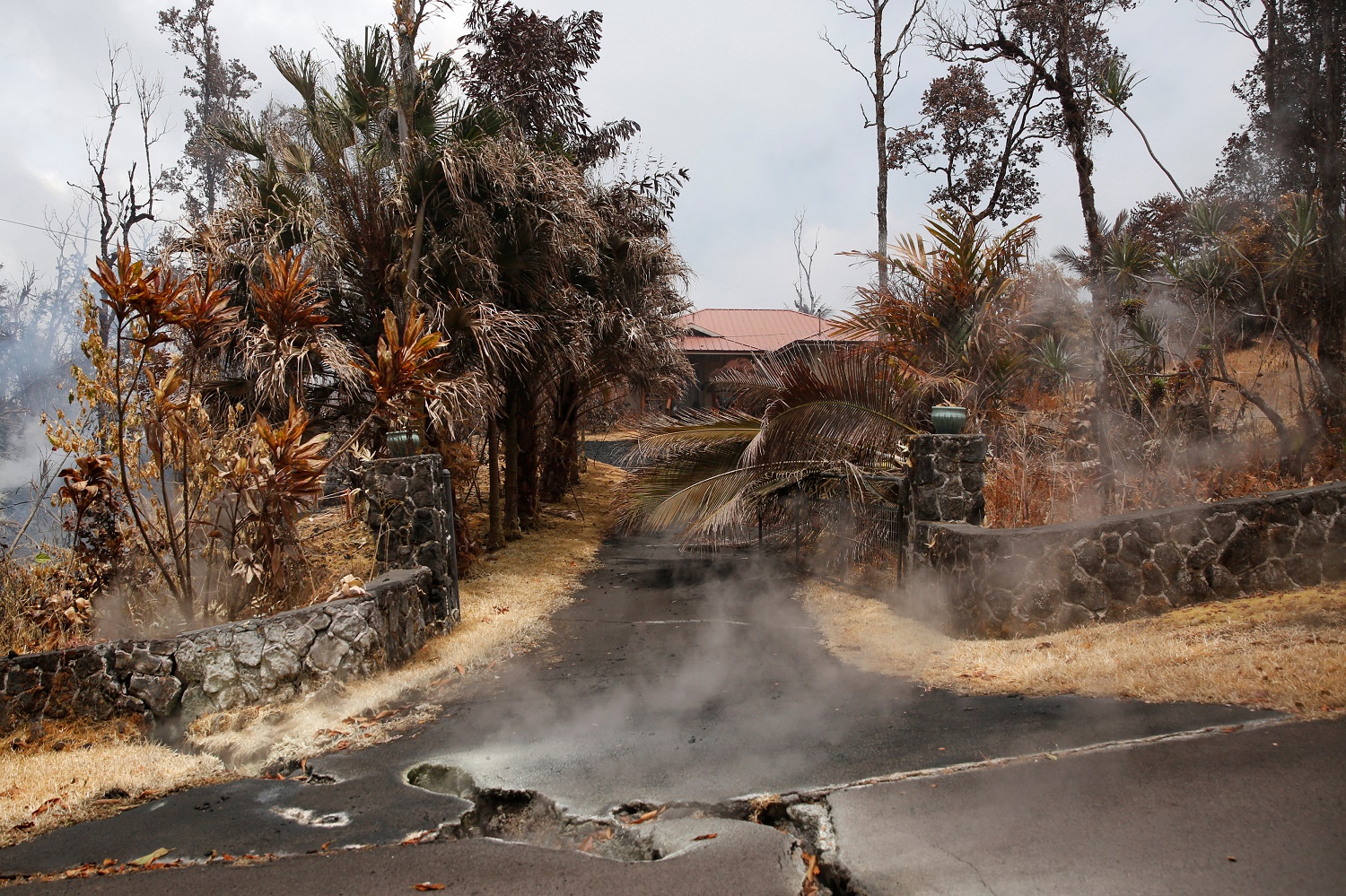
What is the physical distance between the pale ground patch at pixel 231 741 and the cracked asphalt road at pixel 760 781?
0.25 metres

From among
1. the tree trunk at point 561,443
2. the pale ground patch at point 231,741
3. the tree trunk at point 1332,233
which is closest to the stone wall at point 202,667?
the pale ground patch at point 231,741

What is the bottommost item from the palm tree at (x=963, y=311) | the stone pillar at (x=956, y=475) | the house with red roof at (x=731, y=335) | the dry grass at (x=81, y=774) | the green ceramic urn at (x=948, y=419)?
the dry grass at (x=81, y=774)

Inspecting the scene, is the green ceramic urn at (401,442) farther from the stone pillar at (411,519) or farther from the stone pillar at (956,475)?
the stone pillar at (956,475)

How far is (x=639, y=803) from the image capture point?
14.8 feet

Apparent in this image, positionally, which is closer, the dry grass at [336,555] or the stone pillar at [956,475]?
the dry grass at [336,555]

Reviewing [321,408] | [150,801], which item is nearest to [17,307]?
[321,408]

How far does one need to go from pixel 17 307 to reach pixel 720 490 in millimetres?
31725

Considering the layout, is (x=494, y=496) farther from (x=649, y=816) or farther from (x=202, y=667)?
(x=649, y=816)

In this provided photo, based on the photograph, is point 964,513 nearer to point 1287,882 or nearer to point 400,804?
point 1287,882

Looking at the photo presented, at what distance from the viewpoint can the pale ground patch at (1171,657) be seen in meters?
5.27

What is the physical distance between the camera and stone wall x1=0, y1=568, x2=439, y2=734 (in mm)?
5668

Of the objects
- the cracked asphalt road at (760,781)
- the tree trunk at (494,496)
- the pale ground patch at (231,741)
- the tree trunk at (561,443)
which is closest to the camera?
the cracked asphalt road at (760,781)

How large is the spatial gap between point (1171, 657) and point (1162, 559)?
1609 millimetres

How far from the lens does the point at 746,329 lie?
35.2 m
